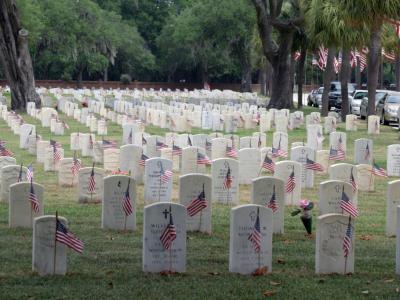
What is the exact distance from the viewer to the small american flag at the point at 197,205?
42.2 feet

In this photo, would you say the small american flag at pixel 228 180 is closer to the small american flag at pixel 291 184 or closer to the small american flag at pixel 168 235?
the small american flag at pixel 291 184

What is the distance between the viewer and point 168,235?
1024cm

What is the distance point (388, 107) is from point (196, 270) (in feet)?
94.9

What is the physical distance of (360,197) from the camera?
56.3 feet

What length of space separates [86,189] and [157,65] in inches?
2906

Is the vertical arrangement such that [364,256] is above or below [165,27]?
below

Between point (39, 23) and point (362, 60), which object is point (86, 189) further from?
point (39, 23)

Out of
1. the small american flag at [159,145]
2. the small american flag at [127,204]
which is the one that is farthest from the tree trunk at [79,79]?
the small american flag at [127,204]

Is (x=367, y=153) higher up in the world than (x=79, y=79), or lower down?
lower down

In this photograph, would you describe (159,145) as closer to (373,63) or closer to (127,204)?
(127,204)

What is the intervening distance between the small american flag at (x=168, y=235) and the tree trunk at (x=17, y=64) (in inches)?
1326

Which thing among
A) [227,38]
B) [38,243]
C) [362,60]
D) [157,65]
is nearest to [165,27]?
[157,65]

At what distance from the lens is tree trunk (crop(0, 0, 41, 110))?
42719 millimetres

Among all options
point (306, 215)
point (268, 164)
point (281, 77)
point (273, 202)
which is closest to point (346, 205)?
point (306, 215)
